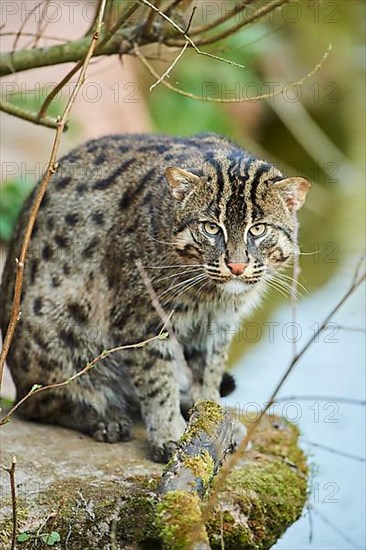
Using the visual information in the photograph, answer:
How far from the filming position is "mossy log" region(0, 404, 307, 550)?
198 inches

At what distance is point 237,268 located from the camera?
531 cm

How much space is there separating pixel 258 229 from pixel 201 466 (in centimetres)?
157

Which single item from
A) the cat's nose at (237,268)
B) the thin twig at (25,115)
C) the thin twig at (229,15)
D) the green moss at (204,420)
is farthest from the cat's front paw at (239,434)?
the thin twig at (229,15)

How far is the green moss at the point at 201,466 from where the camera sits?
416 cm

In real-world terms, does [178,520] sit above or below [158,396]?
below

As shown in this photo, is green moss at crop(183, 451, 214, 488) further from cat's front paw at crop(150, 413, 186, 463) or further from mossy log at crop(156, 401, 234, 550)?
cat's front paw at crop(150, 413, 186, 463)

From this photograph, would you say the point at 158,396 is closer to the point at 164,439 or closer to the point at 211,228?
the point at 164,439

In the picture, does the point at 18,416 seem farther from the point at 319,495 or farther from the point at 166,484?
the point at 166,484

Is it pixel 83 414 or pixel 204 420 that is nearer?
pixel 204 420

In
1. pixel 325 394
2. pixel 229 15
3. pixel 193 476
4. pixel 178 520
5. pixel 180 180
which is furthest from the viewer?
pixel 325 394

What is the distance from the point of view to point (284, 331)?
883 cm

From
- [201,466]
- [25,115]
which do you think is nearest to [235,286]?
[201,466]

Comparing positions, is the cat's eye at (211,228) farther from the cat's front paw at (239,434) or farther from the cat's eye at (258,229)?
the cat's front paw at (239,434)

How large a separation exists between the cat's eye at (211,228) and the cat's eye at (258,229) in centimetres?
16
